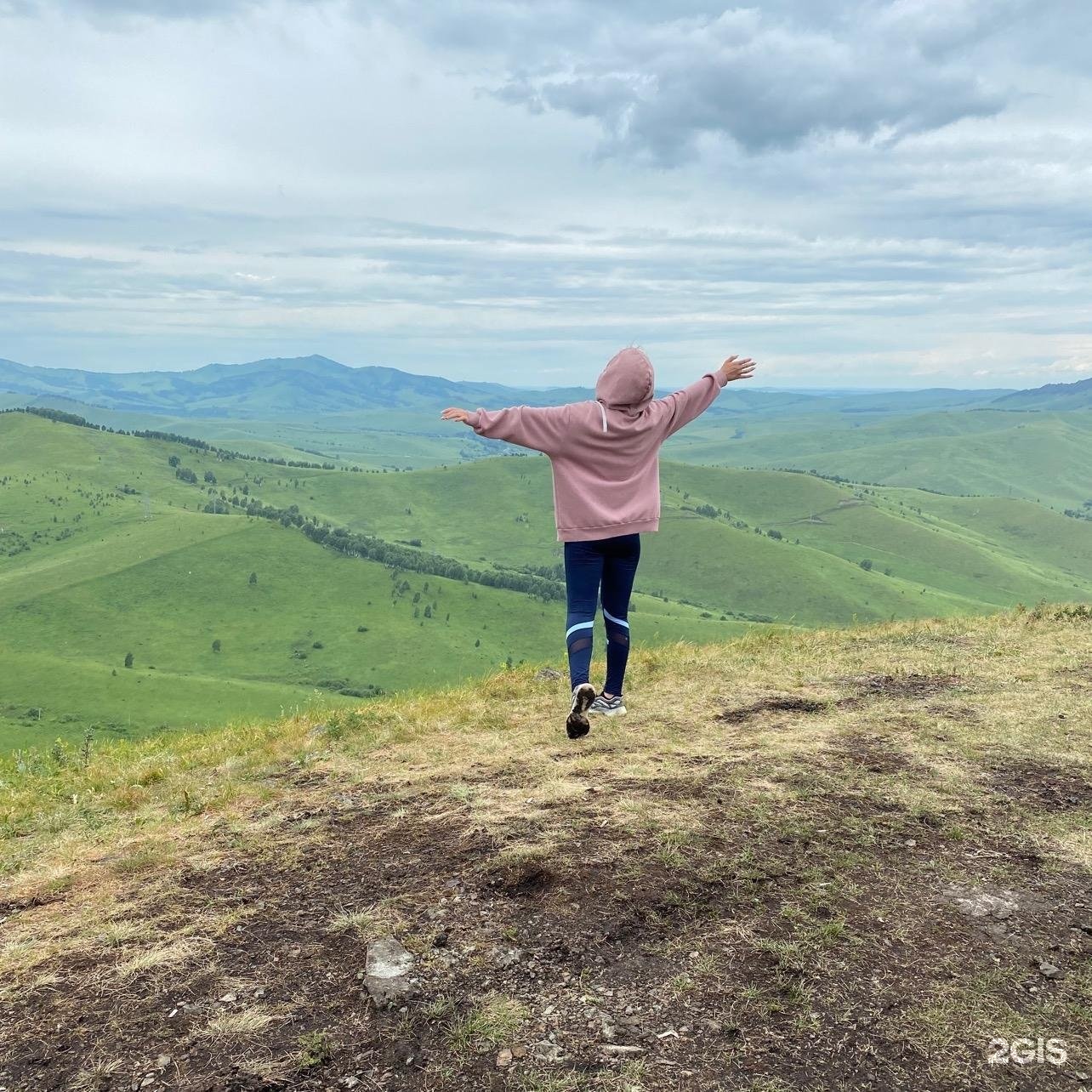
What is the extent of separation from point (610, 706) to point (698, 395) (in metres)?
3.68

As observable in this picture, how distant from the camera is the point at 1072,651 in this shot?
12.4 metres

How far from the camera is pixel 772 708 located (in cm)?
995

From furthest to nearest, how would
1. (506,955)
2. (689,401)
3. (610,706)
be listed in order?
(610,706) < (689,401) < (506,955)

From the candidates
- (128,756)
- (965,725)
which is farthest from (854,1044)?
(128,756)

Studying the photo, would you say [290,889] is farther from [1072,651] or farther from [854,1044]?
[1072,651]

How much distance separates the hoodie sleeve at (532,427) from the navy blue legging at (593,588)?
1.14m

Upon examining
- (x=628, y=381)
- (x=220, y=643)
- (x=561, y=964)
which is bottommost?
(x=220, y=643)

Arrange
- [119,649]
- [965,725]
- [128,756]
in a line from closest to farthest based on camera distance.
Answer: [965,725]
[128,756]
[119,649]

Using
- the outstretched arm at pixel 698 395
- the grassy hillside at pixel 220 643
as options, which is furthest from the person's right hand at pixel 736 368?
the grassy hillside at pixel 220 643

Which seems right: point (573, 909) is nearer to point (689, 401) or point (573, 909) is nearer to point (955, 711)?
point (689, 401)

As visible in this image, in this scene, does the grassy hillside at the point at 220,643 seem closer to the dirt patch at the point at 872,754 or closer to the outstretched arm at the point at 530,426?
the outstretched arm at the point at 530,426

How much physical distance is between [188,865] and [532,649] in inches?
6626

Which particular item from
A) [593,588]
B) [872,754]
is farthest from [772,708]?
[593,588]

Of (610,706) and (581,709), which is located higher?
(581,709)
